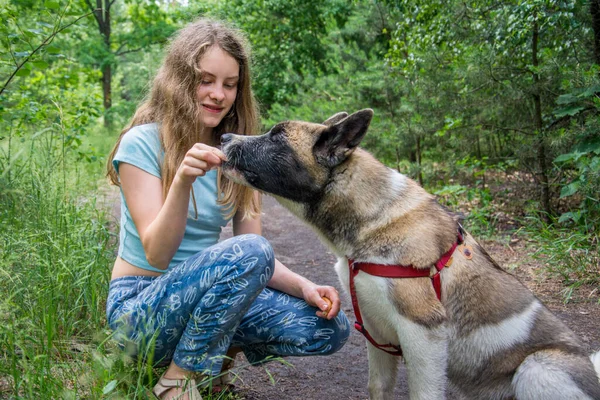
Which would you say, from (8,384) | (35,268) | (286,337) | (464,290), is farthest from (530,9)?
(8,384)

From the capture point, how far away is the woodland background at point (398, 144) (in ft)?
9.46

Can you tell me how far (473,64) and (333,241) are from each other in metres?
4.13

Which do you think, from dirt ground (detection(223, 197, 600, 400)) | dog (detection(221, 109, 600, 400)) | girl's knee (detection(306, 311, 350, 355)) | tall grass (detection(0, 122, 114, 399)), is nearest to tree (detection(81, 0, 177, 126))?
dirt ground (detection(223, 197, 600, 400))

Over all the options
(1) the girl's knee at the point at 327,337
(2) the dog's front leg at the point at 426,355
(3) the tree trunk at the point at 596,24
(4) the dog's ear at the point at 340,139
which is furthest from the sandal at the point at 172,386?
(3) the tree trunk at the point at 596,24

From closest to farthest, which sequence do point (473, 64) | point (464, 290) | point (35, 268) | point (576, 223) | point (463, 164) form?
point (464, 290)
point (35, 268)
point (576, 223)
point (473, 64)
point (463, 164)

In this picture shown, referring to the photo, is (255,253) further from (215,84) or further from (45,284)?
(45,284)

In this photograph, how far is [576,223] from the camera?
566cm

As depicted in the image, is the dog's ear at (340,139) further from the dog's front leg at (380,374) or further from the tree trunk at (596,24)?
the tree trunk at (596,24)

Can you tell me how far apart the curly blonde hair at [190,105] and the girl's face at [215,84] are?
32 mm

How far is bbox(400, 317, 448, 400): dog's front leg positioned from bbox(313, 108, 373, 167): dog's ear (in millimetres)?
860

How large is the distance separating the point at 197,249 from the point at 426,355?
1375mm

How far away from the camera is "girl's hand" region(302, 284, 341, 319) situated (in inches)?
114

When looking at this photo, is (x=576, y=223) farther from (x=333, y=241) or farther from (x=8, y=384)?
(x=8, y=384)

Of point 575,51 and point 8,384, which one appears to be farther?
point 575,51
